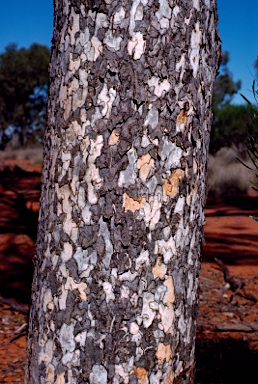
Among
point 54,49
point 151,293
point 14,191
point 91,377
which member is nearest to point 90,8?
point 54,49

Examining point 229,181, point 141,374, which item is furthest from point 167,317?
point 229,181

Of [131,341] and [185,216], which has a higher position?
[185,216]

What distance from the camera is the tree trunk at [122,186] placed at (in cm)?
159

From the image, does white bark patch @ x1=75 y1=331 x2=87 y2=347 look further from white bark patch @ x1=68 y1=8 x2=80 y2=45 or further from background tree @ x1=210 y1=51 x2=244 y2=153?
background tree @ x1=210 y1=51 x2=244 y2=153

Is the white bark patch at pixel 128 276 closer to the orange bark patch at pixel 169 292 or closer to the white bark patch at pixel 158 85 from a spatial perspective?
the orange bark patch at pixel 169 292

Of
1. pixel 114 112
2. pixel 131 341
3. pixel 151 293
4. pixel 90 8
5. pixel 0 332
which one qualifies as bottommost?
pixel 0 332

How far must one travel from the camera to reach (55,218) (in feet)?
5.49

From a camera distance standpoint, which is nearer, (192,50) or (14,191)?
(192,50)

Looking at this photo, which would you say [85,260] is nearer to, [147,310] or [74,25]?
[147,310]

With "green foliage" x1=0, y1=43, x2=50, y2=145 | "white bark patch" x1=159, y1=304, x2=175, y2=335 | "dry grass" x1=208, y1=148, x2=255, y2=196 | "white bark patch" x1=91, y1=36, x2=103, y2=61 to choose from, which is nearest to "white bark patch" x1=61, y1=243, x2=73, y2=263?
"white bark patch" x1=159, y1=304, x2=175, y2=335

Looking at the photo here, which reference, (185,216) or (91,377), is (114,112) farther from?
(91,377)

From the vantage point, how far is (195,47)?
166 centimetres

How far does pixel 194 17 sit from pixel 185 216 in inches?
24.8

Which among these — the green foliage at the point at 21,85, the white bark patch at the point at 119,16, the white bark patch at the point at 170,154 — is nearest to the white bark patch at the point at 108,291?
the white bark patch at the point at 170,154
